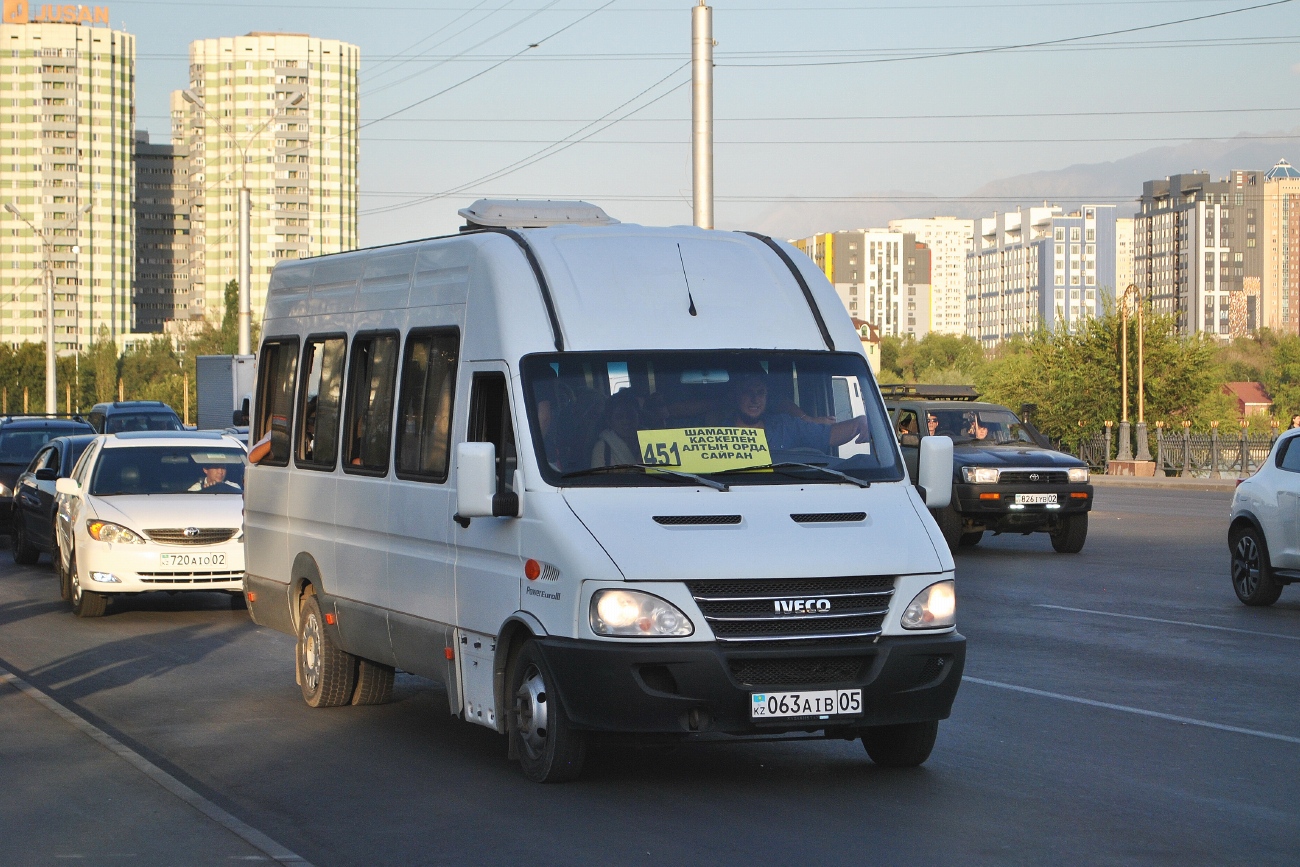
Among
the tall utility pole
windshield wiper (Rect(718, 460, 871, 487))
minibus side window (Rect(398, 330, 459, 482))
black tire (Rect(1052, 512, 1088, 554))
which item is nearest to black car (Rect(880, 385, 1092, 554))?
black tire (Rect(1052, 512, 1088, 554))

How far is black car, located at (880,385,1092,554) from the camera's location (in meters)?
21.1

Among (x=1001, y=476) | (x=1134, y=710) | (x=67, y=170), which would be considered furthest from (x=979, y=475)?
(x=67, y=170)

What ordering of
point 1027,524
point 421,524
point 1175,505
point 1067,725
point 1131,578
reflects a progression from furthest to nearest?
1. point 1175,505
2. point 1027,524
3. point 1131,578
4. point 1067,725
5. point 421,524

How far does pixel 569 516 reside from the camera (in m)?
7.23

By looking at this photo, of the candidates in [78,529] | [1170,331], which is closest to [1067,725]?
[78,529]

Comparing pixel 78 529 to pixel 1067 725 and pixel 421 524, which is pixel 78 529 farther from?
pixel 1067 725

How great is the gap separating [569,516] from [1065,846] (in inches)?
93.1

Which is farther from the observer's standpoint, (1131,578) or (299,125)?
(299,125)

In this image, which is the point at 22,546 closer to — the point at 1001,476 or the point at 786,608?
the point at 1001,476

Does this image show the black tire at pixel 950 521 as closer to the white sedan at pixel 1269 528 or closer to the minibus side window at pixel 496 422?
the white sedan at pixel 1269 528

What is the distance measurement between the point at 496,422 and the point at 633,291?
0.89m

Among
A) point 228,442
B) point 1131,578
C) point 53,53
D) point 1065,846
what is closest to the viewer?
point 1065,846

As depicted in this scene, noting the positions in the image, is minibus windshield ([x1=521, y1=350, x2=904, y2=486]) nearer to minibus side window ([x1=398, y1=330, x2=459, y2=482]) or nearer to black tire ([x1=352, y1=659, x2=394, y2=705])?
minibus side window ([x1=398, y1=330, x2=459, y2=482])

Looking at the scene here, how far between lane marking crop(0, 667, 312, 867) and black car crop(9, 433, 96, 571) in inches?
368
